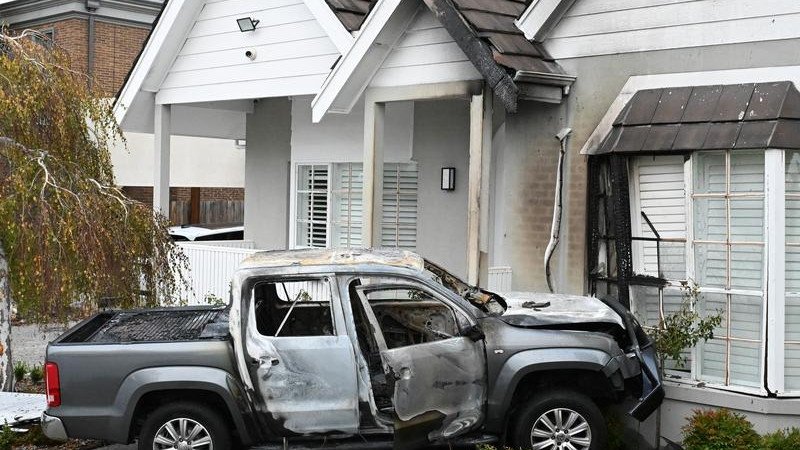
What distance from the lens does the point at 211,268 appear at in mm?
13453

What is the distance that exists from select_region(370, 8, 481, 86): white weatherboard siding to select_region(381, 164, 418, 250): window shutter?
2.35 meters

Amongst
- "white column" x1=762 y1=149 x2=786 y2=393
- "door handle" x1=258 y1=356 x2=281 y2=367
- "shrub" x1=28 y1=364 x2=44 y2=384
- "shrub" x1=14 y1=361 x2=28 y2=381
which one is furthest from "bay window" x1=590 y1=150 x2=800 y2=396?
"shrub" x1=14 y1=361 x2=28 y2=381

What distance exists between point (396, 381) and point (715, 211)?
128 inches

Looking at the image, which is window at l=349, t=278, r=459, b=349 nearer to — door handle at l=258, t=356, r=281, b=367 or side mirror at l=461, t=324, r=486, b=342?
side mirror at l=461, t=324, r=486, b=342

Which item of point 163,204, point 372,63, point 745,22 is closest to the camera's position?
point 745,22

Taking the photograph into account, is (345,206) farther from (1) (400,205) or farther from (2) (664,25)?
(2) (664,25)

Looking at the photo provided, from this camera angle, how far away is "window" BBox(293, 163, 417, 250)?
42.8ft

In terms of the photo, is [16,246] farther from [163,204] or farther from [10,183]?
[163,204]

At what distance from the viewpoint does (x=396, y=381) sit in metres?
7.32

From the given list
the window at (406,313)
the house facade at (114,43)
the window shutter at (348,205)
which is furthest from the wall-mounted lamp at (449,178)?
the house facade at (114,43)

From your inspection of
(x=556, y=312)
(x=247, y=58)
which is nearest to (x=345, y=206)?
(x=247, y=58)

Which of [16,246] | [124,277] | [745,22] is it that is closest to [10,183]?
[16,246]

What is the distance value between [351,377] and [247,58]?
6724 mm

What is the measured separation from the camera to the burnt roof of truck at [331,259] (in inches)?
304
